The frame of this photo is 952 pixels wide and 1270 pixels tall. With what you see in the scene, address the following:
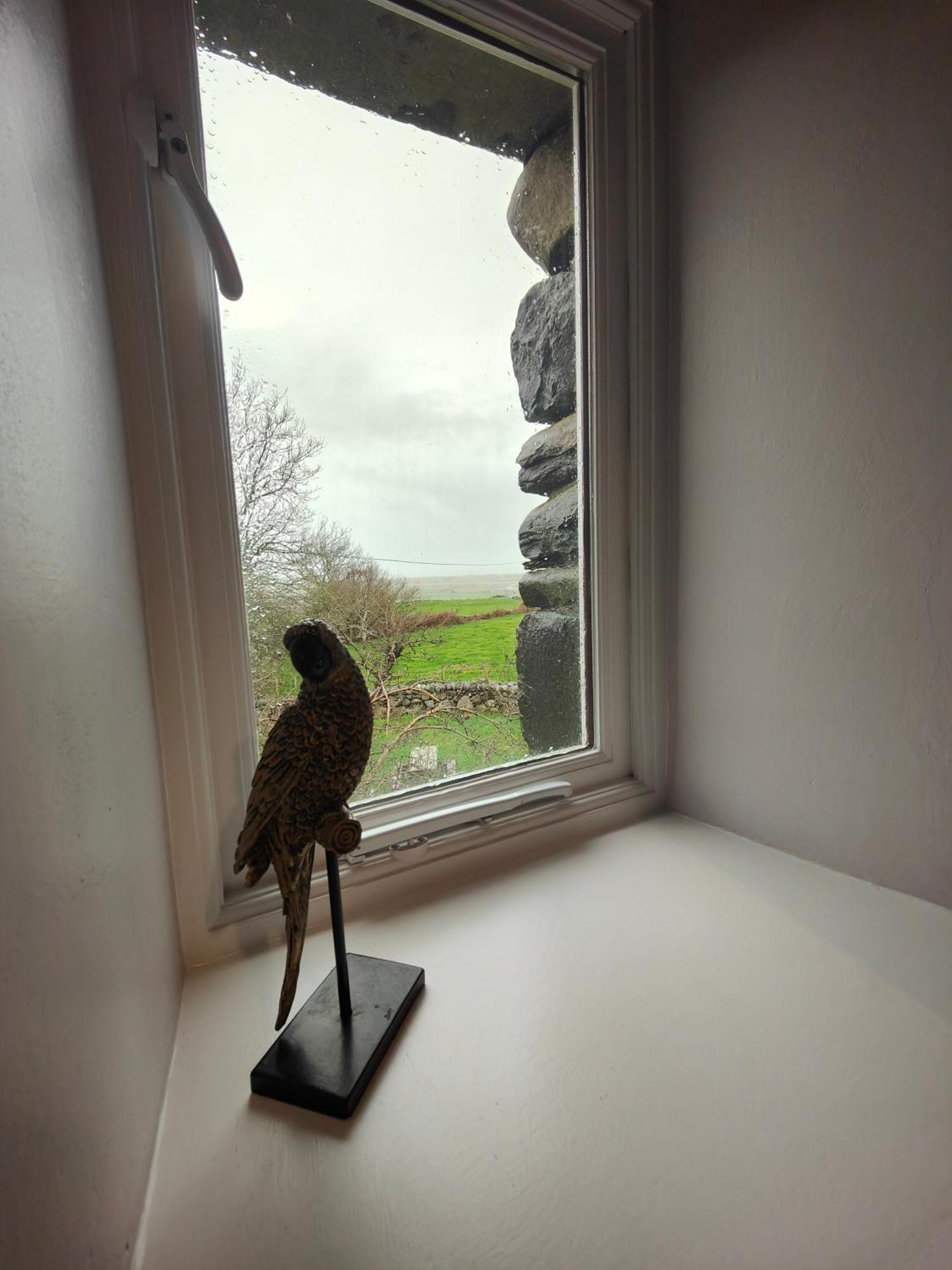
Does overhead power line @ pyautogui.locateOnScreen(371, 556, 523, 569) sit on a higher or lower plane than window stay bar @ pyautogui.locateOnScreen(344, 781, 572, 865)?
higher

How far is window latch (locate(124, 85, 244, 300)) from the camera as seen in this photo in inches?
24.2

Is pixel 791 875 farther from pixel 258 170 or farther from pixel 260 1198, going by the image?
pixel 258 170

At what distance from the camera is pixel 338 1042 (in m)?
0.58

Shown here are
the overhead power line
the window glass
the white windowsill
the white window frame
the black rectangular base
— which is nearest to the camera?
the white windowsill

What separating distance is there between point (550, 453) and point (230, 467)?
0.52m

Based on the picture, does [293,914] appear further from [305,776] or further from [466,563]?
[466,563]

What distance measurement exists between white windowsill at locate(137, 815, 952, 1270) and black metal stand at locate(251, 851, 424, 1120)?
2 cm

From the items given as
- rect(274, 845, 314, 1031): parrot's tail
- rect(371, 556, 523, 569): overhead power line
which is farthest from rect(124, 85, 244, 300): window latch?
rect(274, 845, 314, 1031): parrot's tail

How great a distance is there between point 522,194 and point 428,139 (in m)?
0.17

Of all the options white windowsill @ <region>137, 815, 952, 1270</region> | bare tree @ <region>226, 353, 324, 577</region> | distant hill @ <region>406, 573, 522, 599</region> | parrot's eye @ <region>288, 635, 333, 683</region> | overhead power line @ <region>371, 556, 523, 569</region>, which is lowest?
white windowsill @ <region>137, 815, 952, 1270</region>

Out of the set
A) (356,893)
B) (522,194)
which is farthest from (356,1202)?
(522,194)

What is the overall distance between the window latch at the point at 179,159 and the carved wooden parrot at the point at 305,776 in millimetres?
402

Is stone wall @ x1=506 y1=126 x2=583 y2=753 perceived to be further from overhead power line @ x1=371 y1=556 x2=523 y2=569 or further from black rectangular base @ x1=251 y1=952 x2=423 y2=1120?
black rectangular base @ x1=251 y1=952 x2=423 y2=1120

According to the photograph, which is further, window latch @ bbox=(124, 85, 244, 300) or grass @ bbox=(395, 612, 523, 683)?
grass @ bbox=(395, 612, 523, 683)
